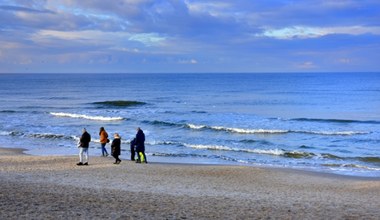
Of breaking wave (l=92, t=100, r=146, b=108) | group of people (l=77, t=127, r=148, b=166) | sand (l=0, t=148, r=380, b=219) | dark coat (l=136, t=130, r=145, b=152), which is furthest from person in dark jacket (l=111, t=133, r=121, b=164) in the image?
breaking wave (l=92, t=100, r=146, b=108)

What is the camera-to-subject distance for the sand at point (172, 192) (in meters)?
10.5

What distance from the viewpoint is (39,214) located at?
31.5 ft

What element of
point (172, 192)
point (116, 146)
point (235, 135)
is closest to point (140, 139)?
point (116, 146)

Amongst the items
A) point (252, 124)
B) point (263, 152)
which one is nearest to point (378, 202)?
point (263, 152)

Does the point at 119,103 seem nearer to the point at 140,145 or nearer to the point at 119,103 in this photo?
the point at 119,103

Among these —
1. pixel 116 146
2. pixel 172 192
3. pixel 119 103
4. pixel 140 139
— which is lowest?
pixel 172 192

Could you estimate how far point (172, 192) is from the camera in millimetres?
13836

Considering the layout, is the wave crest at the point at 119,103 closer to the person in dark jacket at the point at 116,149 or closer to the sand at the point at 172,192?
the sand at the point at 172,192

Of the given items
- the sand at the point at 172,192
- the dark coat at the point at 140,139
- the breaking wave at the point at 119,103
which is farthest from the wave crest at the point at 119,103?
the dark coat at the point at 140,139

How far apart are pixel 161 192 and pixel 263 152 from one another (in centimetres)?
1365

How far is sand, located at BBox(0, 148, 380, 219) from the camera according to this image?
34.5 feet

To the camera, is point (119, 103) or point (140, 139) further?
point (119, 103)

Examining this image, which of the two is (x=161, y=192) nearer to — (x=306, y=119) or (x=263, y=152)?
(x=263, y=152)

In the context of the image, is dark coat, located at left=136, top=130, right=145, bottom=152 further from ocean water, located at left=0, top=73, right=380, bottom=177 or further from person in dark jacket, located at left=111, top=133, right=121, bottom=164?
ocean water, located at left=0, top=73, right=380, bottom=177
